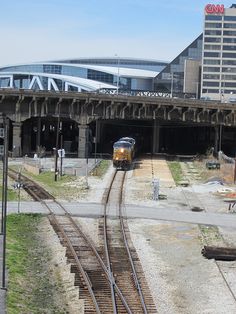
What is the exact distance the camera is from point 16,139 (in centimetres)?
8006

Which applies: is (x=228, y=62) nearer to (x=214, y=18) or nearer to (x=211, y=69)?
(x=211, y=69)

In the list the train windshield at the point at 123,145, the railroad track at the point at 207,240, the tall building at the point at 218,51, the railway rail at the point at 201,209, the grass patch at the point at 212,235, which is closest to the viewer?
the railroad track at the point at 207,240

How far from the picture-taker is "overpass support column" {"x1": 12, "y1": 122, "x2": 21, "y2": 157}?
7900 cm

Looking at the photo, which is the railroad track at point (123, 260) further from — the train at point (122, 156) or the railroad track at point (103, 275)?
the train at point (122, 156)

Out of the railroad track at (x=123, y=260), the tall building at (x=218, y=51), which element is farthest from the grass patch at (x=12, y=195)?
the tall building at (x=218, y=51)

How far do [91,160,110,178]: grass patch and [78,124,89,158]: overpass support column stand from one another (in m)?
4.14

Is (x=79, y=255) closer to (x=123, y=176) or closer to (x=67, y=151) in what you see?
(x=123, y=176)

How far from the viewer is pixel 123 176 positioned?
60625mm

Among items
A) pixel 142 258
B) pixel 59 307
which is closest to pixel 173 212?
pixel 142 258

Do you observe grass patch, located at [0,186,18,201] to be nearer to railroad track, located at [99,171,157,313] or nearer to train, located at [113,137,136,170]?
Result: railroad track, located at [99,171,157,313]

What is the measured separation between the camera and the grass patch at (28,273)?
20.1 metres

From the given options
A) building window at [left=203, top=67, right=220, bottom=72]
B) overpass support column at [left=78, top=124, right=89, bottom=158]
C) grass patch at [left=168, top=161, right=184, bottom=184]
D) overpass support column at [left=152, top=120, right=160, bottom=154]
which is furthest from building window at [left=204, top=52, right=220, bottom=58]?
overpass support column at [left=78, top=124, right=89, bottom=158]

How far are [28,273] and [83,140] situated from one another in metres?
56.2

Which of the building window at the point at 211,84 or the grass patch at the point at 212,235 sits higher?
the building window at the point at 211,84
